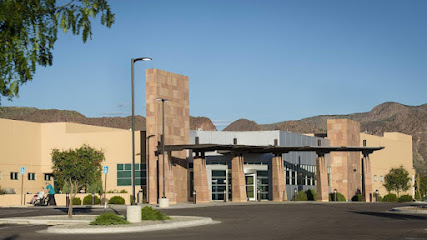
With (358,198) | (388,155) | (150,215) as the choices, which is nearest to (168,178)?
(358,198)

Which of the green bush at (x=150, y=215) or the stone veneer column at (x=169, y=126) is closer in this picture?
the green bush at (x=150, y=215)

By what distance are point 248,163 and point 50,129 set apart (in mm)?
21307

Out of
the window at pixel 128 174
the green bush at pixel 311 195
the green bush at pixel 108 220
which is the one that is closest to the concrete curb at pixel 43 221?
the green bush at pixel 108 220

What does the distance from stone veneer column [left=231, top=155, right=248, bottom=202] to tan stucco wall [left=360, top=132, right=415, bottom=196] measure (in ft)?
112

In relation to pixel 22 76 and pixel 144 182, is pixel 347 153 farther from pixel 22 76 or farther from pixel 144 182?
pixel 22 76

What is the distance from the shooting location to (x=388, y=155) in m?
103

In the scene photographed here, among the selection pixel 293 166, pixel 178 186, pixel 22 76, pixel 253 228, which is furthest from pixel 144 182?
pixel 22 76

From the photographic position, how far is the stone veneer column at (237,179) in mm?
62375

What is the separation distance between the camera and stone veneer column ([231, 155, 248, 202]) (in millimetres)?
62375

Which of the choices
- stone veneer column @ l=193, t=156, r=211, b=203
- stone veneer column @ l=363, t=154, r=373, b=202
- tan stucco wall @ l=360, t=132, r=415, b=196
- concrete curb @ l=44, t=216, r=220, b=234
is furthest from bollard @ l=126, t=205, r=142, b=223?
tan stucco wall @ l=360, t=132, r=415, b=196

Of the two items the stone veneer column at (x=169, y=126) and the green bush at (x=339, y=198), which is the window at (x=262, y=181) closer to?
the stone veneer column at (x=169, y=126)

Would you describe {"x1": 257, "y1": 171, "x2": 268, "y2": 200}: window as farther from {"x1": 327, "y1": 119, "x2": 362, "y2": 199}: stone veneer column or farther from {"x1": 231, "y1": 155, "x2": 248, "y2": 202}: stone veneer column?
{"x1": 327, "y1": 119, "x2": 362, "y2": 199}: stone veneer column

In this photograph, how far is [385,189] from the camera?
102m

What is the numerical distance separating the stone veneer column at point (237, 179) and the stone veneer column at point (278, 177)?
4332 millimetres
